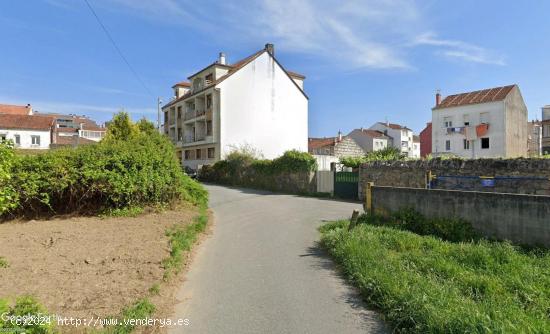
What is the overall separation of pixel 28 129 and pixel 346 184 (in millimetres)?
46719

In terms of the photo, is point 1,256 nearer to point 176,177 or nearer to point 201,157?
point 176,177

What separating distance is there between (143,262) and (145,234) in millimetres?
1859

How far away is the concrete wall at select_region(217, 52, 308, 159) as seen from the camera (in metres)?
37.8

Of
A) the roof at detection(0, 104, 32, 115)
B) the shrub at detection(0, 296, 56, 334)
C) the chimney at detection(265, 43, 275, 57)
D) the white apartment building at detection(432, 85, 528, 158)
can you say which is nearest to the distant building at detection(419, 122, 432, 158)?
the white apartment building at detection(432, 85, 528, 158)

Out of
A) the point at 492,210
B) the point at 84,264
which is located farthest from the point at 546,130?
the point at 84,264

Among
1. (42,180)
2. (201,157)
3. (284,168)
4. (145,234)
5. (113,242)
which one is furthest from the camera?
(201,157)

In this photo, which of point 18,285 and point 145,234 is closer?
point 18,285

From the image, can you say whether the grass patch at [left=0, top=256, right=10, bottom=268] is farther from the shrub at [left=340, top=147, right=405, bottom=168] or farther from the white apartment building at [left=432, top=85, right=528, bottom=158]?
the white apartment building at [left=432, top=85, right=528, bottom=158]

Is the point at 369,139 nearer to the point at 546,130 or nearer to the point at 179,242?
the point at 546,130

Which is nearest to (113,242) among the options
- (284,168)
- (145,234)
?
(145,234)

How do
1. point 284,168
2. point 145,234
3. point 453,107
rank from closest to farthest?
point 145,234 < point 284,168 < point 453,107

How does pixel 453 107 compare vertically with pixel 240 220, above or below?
above

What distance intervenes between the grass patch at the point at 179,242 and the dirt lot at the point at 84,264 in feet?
0.46

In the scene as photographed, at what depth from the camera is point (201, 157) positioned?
41.8 m
